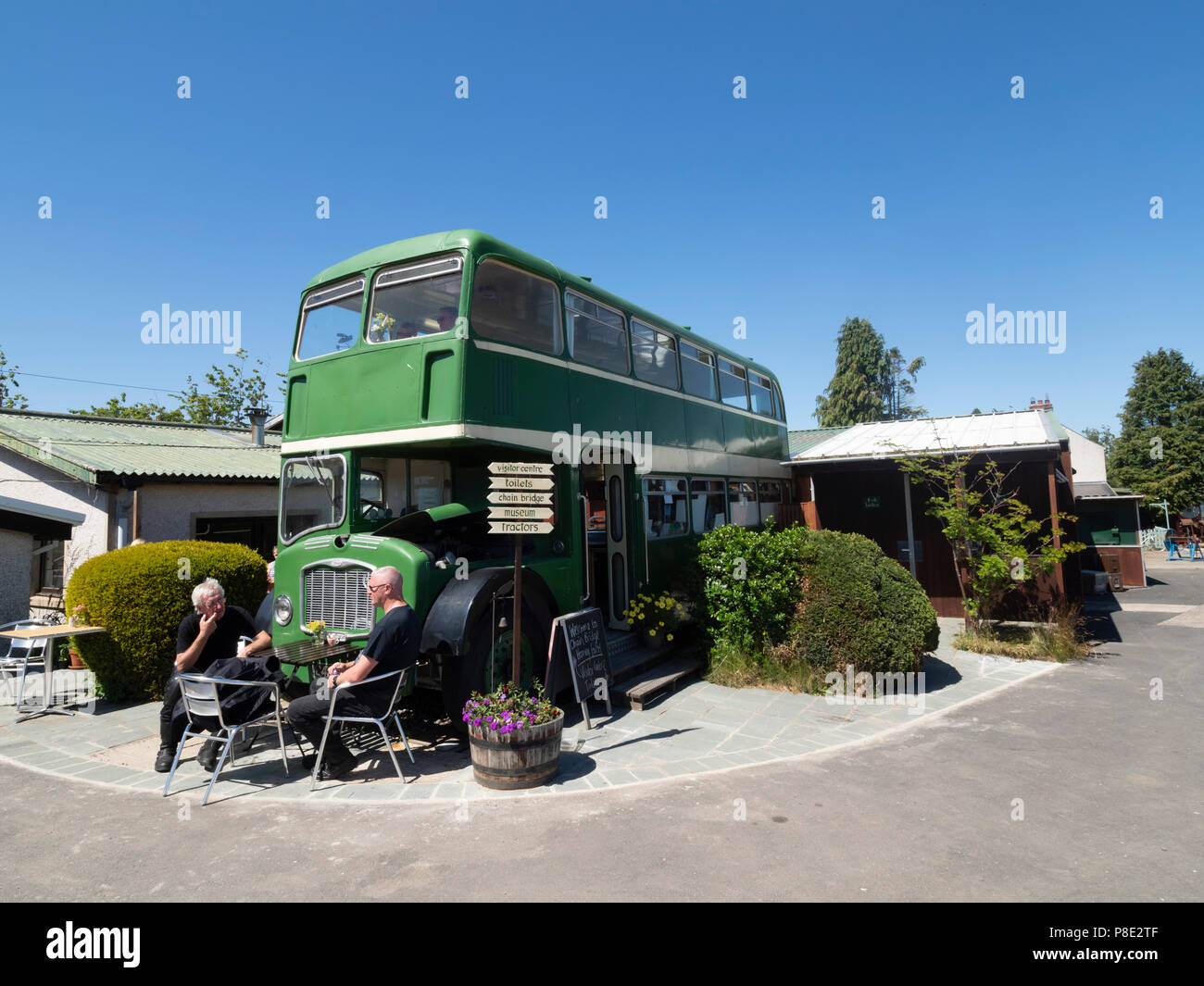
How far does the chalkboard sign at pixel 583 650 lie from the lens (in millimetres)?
6887

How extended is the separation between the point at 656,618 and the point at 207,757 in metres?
5.34

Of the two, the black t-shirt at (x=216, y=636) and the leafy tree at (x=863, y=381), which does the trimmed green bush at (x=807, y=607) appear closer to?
the black t-shirt at (x=216, y=636)

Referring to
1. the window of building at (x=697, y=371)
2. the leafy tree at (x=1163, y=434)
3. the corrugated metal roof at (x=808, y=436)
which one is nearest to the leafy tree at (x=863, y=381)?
the leafy tree at (x=1163, y=434)

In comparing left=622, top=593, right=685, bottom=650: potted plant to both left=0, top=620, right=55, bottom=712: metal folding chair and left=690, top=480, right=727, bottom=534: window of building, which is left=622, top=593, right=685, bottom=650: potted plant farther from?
left=0, top=620, right=55, bottom=712: metal folding chair

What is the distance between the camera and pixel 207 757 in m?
5.79

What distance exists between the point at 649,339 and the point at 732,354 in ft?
10.2

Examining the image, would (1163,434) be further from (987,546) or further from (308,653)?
(308,653)

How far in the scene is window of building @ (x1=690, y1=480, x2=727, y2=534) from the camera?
10.4 meters

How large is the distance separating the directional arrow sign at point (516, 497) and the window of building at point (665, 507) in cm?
354

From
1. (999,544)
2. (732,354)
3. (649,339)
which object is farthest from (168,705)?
(999,544)

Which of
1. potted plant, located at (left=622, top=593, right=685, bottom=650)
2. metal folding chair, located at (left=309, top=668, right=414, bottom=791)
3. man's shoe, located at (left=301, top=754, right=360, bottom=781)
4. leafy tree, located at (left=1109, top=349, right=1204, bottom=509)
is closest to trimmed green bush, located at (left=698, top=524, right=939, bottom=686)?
potted plant, located at (left=622, top=593, right=685, bottom=650)

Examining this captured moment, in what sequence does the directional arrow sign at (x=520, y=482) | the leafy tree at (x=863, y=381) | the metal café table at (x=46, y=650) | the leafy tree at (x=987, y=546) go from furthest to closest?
the leafy tree at (x=863, y=381), the leafy tree at (x=987, y=546), the metal café table at (x=46, y=650), the directional arrow sign at (x=520, y=482)
